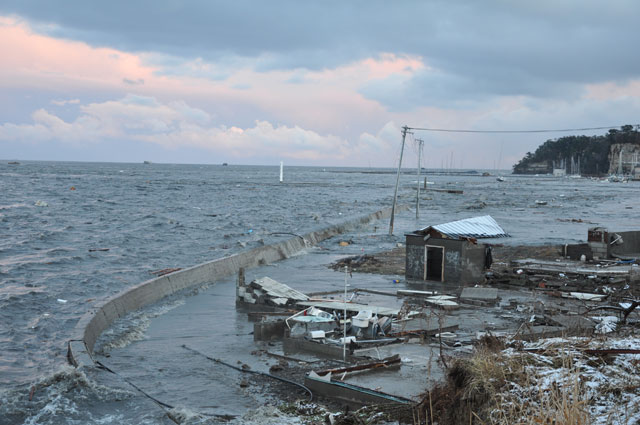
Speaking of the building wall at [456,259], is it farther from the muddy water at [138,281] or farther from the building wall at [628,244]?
the building wall at [628,244]

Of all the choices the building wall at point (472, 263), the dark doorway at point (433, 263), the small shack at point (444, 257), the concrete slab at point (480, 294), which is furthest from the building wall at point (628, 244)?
the concrete slab at point (480, 294)

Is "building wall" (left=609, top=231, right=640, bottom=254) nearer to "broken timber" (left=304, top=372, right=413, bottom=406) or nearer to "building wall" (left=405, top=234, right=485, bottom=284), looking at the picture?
"building wall" (left=405, top=234, right=485, bottom=284)

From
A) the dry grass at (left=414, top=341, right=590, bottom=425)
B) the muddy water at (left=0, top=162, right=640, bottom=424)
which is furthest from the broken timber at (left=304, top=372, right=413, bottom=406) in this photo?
the dry grass at (left=414, top=341, right=590, bottom=425)

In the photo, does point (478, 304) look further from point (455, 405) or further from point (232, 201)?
point (232, 201)

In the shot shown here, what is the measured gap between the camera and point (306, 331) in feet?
43.4

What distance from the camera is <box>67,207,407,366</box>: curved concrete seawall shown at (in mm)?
12460

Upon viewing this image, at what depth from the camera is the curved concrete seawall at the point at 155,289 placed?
12460 millimetres

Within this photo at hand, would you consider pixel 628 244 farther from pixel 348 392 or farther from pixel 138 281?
pixel 138 281

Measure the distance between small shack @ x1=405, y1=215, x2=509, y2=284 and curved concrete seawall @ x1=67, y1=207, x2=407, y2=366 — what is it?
7259mm

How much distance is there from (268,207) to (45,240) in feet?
105

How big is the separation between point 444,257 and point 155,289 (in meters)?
9.94

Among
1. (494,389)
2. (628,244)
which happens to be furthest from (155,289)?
(628,244)

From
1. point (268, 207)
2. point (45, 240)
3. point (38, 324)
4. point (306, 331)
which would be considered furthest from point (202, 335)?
point (268, 207)

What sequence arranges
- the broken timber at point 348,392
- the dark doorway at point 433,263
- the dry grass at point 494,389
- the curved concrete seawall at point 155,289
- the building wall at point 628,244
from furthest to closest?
the building wall at point 628,244, the dark doorway at point 433,263, the curved concrete seawall at point 155,289, the broken timber at point 348,392, the dry grass at point 494,389
